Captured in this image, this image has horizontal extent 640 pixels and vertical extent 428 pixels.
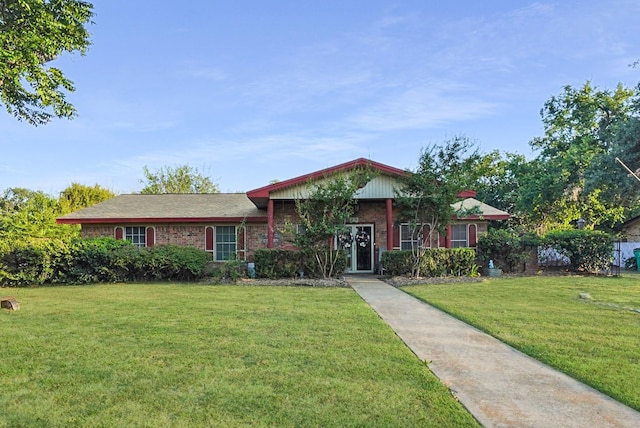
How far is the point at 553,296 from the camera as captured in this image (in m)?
10.0

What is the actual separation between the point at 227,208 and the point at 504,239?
452 inches

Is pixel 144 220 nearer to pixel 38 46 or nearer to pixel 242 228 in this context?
pixel 242 228

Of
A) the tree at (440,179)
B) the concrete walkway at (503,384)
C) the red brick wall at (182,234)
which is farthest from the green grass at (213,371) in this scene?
the red brick wall at (182,234)

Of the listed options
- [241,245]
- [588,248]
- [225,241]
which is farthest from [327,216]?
[588,248]

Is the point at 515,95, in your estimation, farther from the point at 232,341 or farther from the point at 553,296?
the point at 232,341

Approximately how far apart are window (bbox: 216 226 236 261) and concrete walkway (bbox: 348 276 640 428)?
464 inches

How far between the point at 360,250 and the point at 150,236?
8742 mm

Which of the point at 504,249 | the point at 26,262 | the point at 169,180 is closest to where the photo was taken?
the point at 26,262

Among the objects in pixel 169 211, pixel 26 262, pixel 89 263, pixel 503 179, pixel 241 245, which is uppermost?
pixel 503 179

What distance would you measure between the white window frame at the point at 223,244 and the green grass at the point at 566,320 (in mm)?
8594

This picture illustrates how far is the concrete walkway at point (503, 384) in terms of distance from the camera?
338 cm

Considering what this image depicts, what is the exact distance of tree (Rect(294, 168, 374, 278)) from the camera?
13703mm

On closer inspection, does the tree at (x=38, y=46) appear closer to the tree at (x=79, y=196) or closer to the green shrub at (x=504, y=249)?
the green shrub at (x=504, y=249)

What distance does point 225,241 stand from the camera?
58.2 feet
